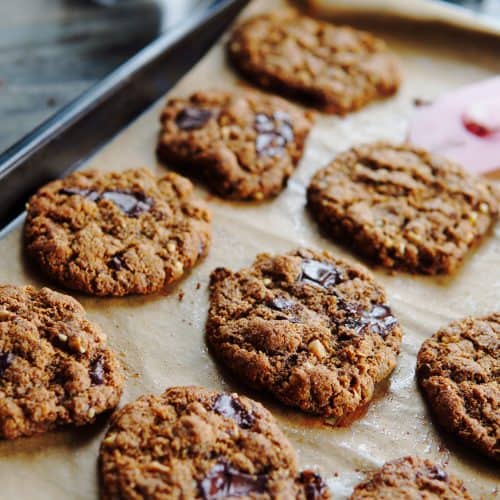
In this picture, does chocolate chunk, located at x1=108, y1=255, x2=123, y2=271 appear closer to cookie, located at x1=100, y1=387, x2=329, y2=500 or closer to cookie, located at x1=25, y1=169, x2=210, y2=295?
cookie, located at x1=25, y1=169, x2=210, y2=295

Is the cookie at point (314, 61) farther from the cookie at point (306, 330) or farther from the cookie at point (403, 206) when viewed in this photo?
the cookie at point (306, 330)

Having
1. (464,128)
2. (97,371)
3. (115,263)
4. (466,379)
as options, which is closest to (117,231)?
(115,263)

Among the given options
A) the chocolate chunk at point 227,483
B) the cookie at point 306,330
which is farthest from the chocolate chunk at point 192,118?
the chocolate chunk at point 227,483

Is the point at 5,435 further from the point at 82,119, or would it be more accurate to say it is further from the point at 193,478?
the point at 82,119

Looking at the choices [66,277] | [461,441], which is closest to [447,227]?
[461,441]

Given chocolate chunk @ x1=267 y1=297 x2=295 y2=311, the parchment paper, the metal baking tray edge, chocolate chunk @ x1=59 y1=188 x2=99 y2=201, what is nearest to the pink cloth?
the parchment paper

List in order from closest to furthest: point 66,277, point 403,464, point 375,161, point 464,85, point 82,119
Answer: point 403,464 → point 66,277 → point 82,119 → point 375,161 → point 464,85
